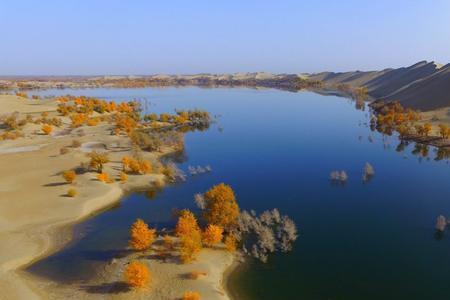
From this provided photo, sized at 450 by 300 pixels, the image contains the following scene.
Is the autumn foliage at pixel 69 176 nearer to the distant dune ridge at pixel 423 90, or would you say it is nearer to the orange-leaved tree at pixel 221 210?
the orange-leaved tree at pixel 221 210

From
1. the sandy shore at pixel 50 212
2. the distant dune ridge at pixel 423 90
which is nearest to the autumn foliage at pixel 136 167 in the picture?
the sandy shore at pixel 50 212

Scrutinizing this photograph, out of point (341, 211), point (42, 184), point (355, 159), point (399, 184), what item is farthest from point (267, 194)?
point (42, 184)

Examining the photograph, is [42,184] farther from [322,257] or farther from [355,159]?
[355,159]

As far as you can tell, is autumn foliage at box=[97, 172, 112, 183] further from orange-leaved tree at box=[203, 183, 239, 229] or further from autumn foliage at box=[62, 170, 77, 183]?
orange-leaved tree at box=[203, 183, 239, 229]

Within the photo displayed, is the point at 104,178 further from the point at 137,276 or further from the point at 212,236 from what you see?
the point at 137,276

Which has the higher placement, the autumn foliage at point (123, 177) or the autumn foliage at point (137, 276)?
the autumn foliage at point (123, 177)

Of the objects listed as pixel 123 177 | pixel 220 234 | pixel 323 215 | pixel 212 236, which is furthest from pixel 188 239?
pixel 123 177
